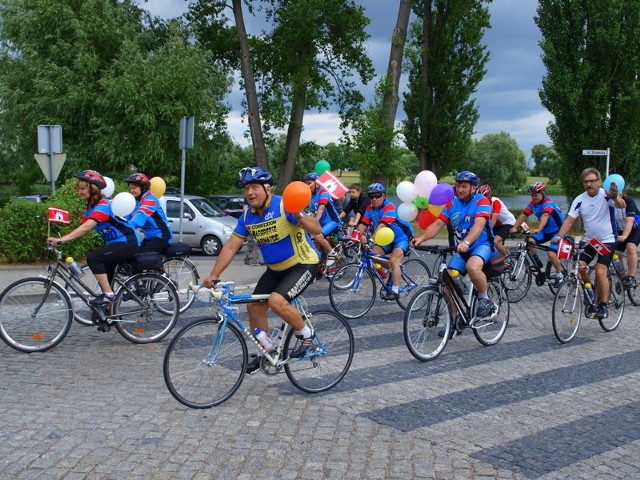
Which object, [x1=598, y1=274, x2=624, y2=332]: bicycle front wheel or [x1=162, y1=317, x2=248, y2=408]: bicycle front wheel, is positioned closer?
[x1=162, y1=317, x2=248, y2=408]: bicycle front wheel

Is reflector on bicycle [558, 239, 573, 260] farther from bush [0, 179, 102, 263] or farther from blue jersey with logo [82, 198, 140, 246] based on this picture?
bush [0, 179, 102, 263]

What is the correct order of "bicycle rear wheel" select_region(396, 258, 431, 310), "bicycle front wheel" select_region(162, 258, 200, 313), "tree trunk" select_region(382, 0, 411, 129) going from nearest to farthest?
"bicycle front wheel" select_region(162, 258, 200, 313)
"bicycle rear wheel" select_region(396, 258, 431, 310)
"tree trunk" select_region(382, 0, 411, 129)

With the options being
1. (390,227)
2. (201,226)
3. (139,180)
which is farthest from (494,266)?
(201,226)

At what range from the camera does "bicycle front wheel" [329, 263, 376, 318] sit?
32.9ft

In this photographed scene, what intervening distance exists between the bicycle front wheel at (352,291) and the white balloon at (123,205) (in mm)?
3056

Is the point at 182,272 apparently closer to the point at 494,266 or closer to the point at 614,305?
the point at 494,266

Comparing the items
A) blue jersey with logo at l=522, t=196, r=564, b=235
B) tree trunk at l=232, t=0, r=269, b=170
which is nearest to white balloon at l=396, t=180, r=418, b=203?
blue jersey with logo at l=522, t=196, r=564, b=235

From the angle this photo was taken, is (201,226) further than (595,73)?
No

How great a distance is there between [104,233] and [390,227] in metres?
3.96

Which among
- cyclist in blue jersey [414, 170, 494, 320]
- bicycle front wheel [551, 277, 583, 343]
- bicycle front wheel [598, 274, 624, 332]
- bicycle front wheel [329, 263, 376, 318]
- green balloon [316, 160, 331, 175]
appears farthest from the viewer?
green balloon [316, 160, 331, 175]

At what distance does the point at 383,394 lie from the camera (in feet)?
20.6

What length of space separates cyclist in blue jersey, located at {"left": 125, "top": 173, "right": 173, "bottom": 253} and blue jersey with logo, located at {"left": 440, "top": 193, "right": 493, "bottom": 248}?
11.1 ft

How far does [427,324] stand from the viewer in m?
7.52

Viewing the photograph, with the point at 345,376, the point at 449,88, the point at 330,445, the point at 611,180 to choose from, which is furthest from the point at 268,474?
the point at 449,88
